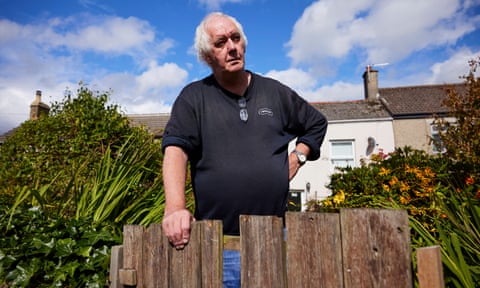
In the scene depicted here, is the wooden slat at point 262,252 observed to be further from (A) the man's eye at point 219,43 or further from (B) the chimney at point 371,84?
(B) the chimney at point 371,84

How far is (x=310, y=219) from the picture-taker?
47.3 inches

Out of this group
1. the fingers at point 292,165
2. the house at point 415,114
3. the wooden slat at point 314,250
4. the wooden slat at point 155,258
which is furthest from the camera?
the house at point 415,114

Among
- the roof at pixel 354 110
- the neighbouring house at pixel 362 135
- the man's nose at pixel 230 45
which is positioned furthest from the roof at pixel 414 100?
the man's nose at pixel 230 45

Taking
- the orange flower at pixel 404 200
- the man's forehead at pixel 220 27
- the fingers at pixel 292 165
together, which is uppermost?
the man's forehead at pixel 220 27

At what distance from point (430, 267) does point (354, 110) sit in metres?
15.5

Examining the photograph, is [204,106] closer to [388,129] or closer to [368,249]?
[368,249]

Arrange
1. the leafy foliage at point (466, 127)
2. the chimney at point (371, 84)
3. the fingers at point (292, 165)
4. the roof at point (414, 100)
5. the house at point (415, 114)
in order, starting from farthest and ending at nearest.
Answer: the chimney at point (371, 84) → the roof at point (414, 100) → the house at point (415, 114) → the leafy foliage at point (466, 127) → the fingers at point (292, 165)

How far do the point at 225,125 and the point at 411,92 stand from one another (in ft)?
59.4

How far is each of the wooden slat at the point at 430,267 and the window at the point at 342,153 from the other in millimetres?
14050

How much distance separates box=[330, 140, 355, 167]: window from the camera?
14.5m

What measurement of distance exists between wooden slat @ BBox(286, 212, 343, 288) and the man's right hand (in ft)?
1.54

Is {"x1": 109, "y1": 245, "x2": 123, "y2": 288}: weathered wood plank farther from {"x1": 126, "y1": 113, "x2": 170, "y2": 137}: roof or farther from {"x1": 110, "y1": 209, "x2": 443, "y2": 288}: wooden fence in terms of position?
{"x1": 126, "y1": 113, "x2": 170, "y2": 137}: roof

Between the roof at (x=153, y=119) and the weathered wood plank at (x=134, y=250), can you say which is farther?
the roof at (x=153, y=119)

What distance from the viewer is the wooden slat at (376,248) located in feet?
3.43
